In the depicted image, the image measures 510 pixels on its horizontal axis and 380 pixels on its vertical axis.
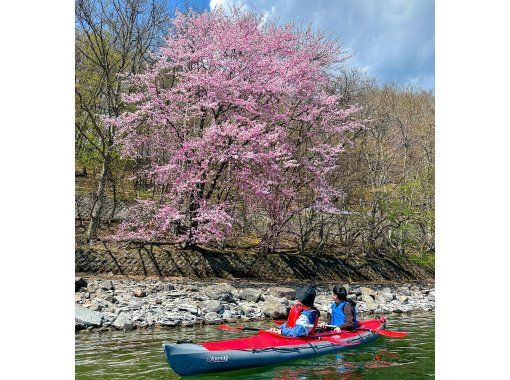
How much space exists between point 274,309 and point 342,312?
5.61 feet

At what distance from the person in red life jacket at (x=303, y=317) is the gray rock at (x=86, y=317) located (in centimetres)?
230

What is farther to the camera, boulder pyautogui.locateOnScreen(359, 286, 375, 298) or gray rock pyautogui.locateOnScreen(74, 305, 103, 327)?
boulder pyautogui.locateOnScreen(359, 286, 375, 298)

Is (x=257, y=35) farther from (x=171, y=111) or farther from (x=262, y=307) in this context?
(x=262, y=307)

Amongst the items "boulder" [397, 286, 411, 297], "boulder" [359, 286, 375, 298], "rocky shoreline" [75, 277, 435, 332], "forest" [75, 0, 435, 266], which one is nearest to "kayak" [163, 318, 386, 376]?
"rocky shoreline" [75, 277, 435, 332]

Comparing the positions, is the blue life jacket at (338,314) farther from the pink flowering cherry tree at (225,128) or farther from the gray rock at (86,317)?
the pink flowering cherry tree at (225,128)

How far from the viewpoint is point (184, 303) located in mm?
7434

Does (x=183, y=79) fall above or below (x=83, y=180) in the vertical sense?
above

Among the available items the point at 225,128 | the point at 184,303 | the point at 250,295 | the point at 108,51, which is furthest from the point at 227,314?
the point at 108,51

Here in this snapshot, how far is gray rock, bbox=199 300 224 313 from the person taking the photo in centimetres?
726

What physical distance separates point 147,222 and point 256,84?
3407 millimetres

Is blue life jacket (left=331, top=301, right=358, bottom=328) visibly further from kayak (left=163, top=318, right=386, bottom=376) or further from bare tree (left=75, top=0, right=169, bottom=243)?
bare tree (left=75, top=0, right=169, bottom=243)
